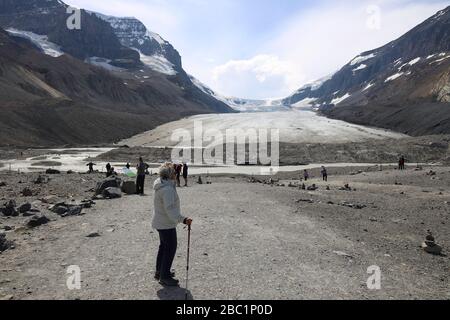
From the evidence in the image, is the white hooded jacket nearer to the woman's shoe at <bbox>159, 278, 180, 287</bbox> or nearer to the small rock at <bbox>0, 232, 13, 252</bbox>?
the woman's shoe at <bbox>159, 278, 180, 287</bbox>

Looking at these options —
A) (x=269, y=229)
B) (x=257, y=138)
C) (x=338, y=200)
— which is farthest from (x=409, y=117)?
(x=269, y=229)

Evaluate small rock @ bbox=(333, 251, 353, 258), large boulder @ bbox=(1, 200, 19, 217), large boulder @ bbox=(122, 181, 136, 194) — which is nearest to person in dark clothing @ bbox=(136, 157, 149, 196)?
large boulder @ bbox=(122, 181, 136, 194)

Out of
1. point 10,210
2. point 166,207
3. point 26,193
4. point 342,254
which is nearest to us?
point 166,207

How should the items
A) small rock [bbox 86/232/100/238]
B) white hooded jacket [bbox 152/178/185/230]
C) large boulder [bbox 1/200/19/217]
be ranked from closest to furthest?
white hooded jacket [bbox 152/178/185/230] → small rock [bbox 86/232/100/238] → large boulder [bbox 1/200/19/217]

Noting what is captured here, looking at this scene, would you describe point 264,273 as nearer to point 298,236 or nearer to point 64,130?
point 298,236

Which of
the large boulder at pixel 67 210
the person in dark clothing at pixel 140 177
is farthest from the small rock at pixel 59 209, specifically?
the person in dark clothing at pixel 140 177

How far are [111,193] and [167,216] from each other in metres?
12.9

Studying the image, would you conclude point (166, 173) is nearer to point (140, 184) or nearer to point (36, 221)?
point (36, 221)

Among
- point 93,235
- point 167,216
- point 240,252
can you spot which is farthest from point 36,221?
point 167,216

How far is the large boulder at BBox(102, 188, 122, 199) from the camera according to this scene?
20516 millimetres

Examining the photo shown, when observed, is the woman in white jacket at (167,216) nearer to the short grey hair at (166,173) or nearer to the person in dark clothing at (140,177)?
the short grey hair at (166,173)

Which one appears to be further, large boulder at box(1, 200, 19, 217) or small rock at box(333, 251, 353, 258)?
large boulder at box(1, 200, 19, 217)

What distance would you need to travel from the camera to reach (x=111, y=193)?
2059 centimetres

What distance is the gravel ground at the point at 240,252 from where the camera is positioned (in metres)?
8.62
